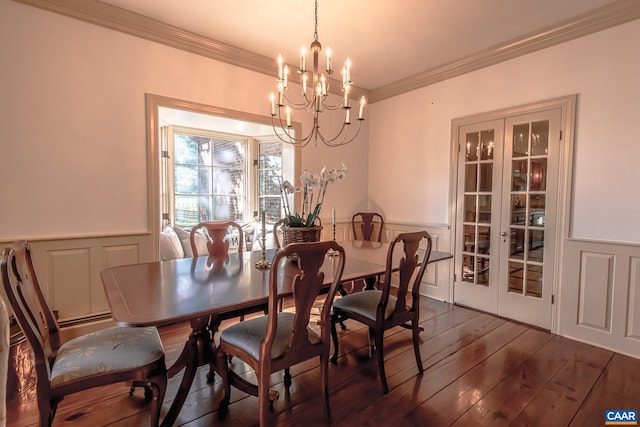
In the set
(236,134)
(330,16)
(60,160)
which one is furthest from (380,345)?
(236,134)

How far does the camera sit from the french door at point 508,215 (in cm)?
→ 294

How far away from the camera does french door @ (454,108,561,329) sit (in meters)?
2.94

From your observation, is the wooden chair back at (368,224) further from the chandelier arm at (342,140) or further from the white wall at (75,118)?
the white wall at (75,118)

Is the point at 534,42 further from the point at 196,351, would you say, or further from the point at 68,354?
the point at 68,354

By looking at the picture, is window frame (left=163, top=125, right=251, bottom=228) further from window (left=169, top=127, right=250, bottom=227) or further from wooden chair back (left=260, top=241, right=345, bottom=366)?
wooden chair back (left=260, top=241, right=345, bottom=366)

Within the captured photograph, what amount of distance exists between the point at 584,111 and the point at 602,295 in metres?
1.53

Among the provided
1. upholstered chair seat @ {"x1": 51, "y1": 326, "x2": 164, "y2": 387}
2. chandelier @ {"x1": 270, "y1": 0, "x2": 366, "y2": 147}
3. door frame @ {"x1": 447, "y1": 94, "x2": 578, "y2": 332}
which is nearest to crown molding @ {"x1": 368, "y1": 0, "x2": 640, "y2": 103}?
door frame @ {"x1": 447, "y1": 94, "x2": 578, "y2": 332}

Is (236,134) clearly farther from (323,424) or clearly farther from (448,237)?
(323,424)

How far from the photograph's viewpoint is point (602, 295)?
8.60ft

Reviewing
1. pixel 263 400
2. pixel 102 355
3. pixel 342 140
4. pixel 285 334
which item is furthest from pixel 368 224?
pixel 102 355

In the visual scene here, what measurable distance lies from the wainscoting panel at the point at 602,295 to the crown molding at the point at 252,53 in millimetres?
1777

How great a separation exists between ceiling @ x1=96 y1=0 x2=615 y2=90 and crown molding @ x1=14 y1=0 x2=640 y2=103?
54mm

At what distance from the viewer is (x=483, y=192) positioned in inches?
133

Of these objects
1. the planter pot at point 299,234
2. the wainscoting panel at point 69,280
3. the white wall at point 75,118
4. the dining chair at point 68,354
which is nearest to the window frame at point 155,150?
the white wall at point 75,118
